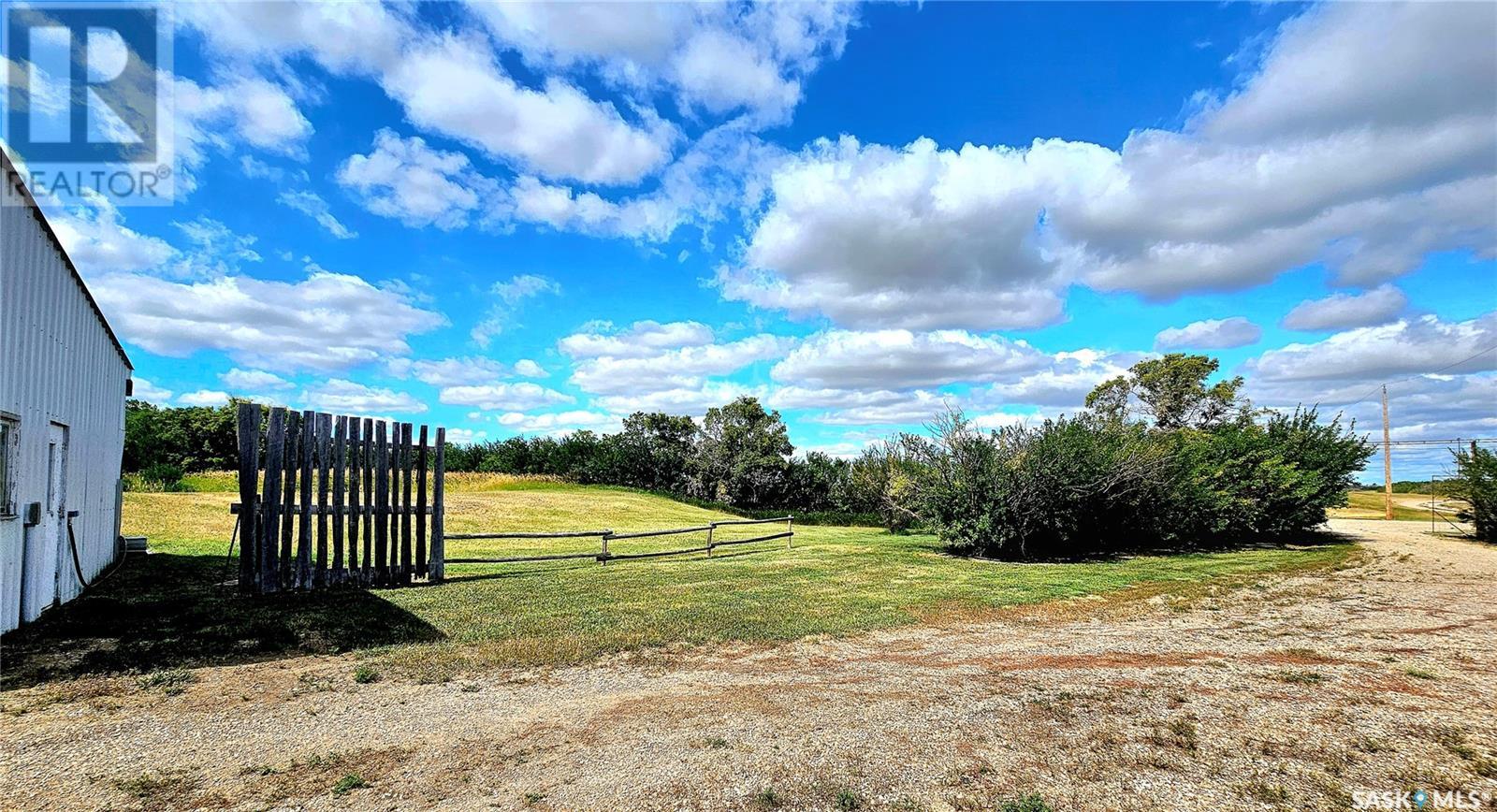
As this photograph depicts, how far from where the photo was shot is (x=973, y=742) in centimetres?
475

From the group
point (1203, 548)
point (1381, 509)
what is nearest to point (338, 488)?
point (1203, 548)

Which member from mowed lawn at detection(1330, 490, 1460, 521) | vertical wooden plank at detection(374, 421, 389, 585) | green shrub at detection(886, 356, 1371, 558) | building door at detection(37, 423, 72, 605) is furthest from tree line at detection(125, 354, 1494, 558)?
building door at detection(37, 423, 72, 605)

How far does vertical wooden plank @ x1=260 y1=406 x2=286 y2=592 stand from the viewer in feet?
33.1

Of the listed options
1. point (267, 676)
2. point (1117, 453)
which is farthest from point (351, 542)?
point (1117, 453)

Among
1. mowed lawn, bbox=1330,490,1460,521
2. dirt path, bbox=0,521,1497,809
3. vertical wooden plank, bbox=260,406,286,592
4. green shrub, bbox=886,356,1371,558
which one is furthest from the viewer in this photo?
mowed lawn, bbox=1330,490,1460,521

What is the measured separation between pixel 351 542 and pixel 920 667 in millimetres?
8982

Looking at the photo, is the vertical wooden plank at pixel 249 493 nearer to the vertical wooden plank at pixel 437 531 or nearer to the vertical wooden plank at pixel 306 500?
the vertical wooden plank at pixel 306 500

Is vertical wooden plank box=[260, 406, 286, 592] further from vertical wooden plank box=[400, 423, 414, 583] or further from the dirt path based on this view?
the dirt path

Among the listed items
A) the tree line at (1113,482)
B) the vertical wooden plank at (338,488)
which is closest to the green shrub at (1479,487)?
the tree line at (1113,482)

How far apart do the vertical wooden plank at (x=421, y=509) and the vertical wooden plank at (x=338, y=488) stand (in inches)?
47.6

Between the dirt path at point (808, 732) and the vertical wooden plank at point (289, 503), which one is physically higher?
the vertical wooden plank at point (289, 503)

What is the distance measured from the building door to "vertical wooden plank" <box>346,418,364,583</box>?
3.20 metres

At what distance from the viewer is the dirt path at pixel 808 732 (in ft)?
13.1

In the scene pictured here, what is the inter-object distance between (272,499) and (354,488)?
1074 mm
